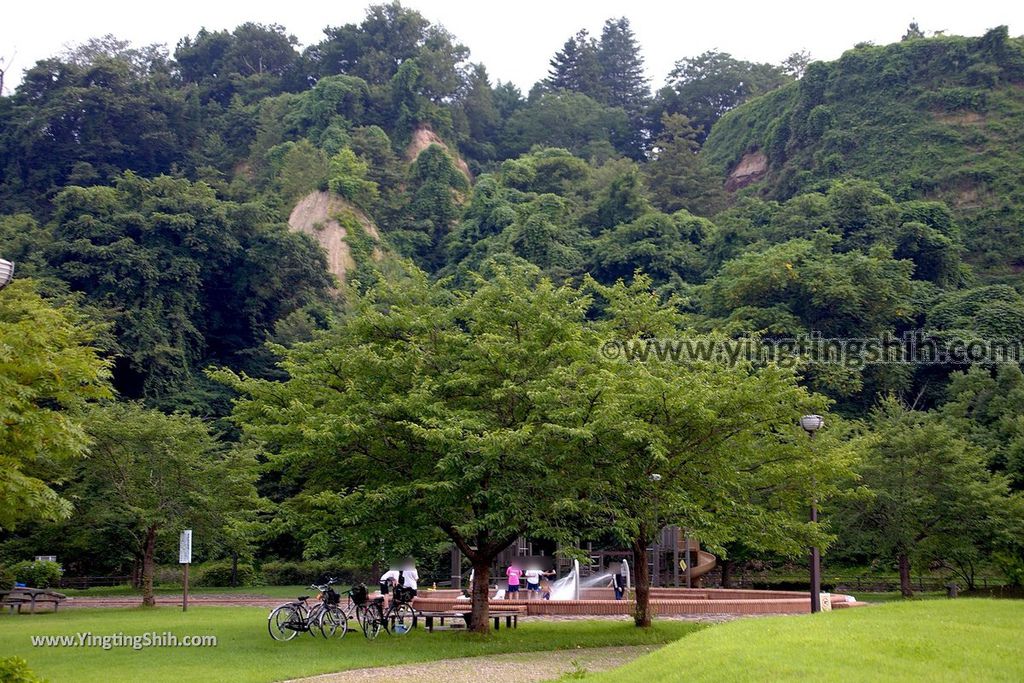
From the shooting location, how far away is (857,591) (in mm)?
34125

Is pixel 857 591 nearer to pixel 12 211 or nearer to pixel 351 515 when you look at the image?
pixel 351 515

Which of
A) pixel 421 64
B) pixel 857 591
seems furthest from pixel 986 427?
pixel 421 64

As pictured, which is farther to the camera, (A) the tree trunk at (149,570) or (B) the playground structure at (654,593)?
(A) the tree trunk at (149,570)

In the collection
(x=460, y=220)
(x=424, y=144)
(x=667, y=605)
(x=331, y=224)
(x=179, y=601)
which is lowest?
(x=179, y=601)

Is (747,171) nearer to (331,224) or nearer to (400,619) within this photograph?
(331,224)

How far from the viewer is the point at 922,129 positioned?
210 ft

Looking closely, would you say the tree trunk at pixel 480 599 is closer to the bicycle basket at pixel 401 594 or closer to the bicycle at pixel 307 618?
the bicycle basket at pixel 401 594

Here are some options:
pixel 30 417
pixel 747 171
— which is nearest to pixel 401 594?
pixel 30 417

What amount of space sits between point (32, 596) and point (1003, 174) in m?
55.5

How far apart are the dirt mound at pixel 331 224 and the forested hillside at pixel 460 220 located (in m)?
0.18

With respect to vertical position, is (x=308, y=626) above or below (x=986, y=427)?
below

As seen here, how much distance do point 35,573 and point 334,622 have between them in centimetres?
1771

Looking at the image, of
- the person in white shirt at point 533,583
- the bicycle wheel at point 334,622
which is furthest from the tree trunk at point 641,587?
the person in white shirt at point 533,583

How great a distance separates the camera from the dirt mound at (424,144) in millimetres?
78250
